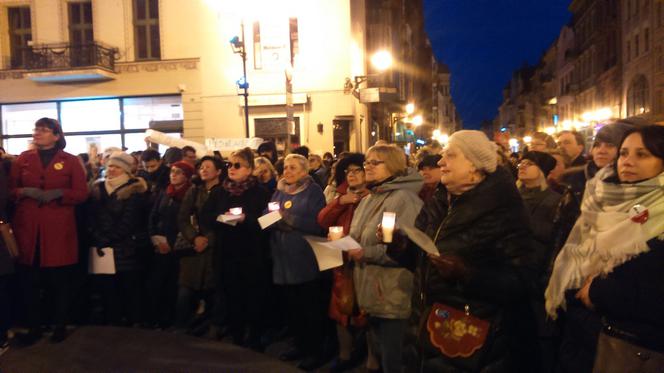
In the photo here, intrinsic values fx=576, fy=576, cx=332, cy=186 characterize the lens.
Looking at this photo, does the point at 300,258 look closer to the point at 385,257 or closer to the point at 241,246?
the point at 241,246

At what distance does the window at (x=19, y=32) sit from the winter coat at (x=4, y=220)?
19803 millimetres

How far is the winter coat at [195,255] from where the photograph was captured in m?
6.78

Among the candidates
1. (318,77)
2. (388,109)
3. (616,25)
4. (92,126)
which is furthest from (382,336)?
(616,25)

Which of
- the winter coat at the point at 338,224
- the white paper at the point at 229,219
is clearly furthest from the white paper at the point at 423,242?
the white paper at the point at 229,219

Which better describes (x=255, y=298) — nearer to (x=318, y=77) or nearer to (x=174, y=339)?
(x=174, y=339)

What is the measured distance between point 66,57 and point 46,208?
18.3m

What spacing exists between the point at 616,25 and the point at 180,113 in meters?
A: 38.6

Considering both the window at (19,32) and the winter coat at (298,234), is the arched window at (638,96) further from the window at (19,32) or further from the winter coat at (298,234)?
the winter coat at (298,234)

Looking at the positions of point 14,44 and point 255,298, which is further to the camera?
point 14,44

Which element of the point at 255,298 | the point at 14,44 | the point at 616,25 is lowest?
the point at 255,298

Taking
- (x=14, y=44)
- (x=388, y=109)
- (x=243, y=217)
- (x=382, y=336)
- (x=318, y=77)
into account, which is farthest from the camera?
(x=388, y=109)

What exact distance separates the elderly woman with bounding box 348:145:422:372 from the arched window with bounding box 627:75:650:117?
39.9 meters

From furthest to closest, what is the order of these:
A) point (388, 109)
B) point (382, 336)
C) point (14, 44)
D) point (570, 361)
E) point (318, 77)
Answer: point (388, 109), point (14, 44), point (318, 77), point (382, 336), point (570, 361)

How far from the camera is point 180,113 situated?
75.7 feet
